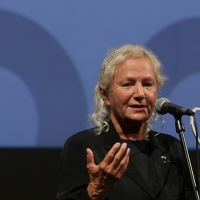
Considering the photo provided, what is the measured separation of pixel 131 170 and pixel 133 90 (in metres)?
0.30

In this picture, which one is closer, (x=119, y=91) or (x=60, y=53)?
(x=119, y=91)

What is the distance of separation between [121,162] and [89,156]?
111mm

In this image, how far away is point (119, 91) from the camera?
204cm

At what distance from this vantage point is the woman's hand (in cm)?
164

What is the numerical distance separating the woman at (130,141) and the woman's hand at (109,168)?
5.3 inches

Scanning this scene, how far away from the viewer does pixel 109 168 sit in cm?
167

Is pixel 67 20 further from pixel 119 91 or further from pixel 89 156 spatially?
pixel 89 156

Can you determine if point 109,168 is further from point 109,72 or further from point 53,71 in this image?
point 53,71

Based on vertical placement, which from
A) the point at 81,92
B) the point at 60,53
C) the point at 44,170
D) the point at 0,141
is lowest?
the point at 44,170

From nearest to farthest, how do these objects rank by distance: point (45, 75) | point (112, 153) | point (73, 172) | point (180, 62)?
point (112, 153), point (73, 172), point (45, 75), point (180, 62)

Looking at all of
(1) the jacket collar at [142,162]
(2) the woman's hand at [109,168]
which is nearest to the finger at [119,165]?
(2) the woman's hand at [109,168]

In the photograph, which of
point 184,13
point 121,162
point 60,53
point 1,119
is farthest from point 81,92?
point 121,162

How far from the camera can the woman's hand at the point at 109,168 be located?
164 cm

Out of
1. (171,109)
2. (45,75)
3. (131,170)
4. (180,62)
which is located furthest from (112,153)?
(180,62)
